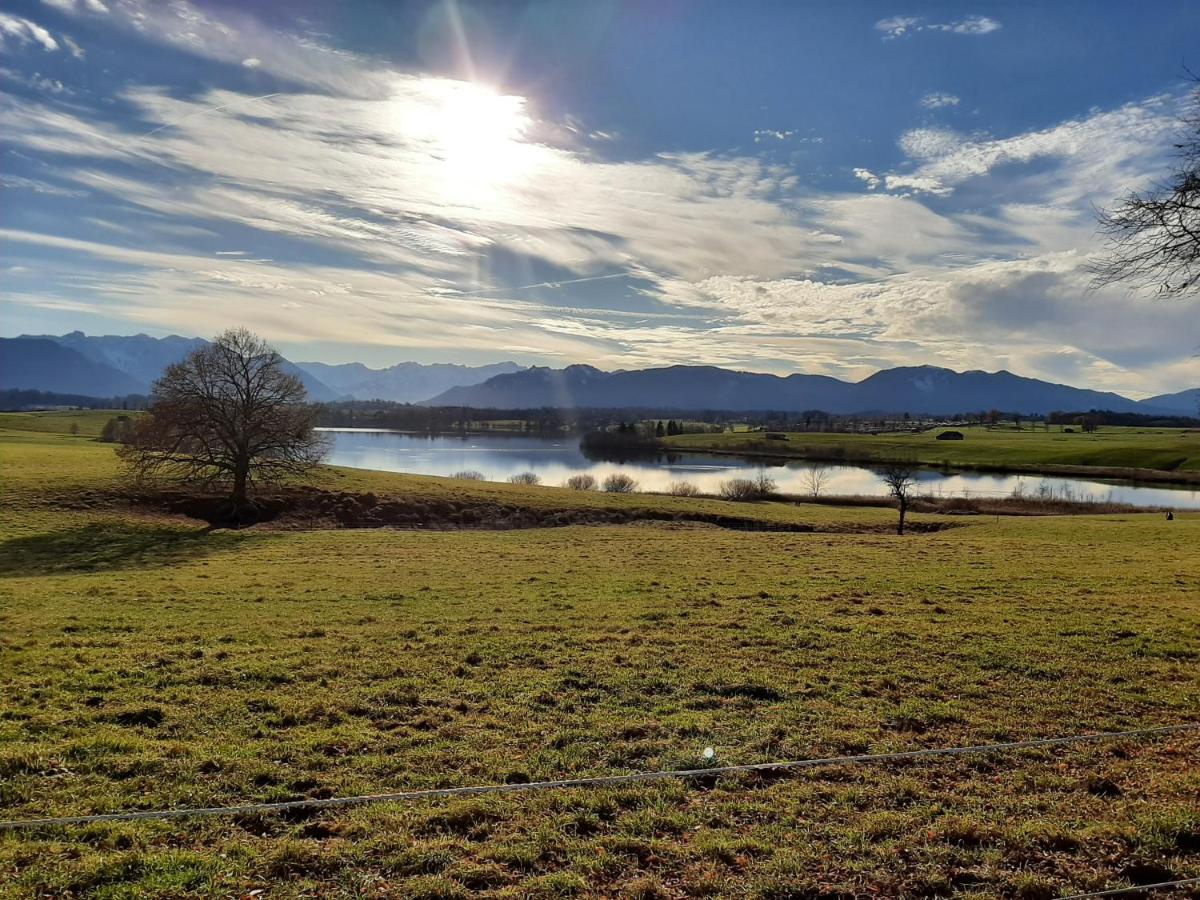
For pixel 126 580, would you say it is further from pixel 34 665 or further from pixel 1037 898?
pixel 1037 898

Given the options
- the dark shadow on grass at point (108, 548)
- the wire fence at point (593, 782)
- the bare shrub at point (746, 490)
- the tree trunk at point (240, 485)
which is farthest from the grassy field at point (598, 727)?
the bare shrub at point (746, 490)

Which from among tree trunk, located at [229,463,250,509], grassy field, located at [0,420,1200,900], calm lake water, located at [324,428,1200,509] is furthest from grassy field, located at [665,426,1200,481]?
tree trunk, located at [229,463,250,509]

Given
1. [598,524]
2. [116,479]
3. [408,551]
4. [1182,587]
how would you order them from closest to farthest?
[1182,587] < [408,551] < [116,479] < [598,524]

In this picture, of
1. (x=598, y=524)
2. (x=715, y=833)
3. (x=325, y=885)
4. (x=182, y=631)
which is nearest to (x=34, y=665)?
(x=182, y=631)

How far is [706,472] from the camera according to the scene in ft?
325

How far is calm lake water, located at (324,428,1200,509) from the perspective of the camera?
251 ft

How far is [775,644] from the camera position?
1173cm

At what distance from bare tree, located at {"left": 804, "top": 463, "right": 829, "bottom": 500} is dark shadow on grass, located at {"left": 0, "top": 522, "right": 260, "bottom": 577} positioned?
5392cm

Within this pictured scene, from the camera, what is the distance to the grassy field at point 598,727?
17.2 ft

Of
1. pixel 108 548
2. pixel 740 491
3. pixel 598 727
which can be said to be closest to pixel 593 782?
pixel 598 727

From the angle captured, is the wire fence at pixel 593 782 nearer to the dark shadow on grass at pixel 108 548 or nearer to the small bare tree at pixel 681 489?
the dark shadow on grass at pixel 108 548

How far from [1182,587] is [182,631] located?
23.9 m

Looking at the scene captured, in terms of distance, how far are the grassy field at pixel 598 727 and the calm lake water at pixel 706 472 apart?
4989 cm

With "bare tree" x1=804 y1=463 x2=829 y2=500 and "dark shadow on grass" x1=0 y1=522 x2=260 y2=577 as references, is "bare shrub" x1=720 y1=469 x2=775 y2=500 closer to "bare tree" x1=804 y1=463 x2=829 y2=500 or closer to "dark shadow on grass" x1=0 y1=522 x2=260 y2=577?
"bare tree" x1=804 y1=463 x2=829 y2=500
